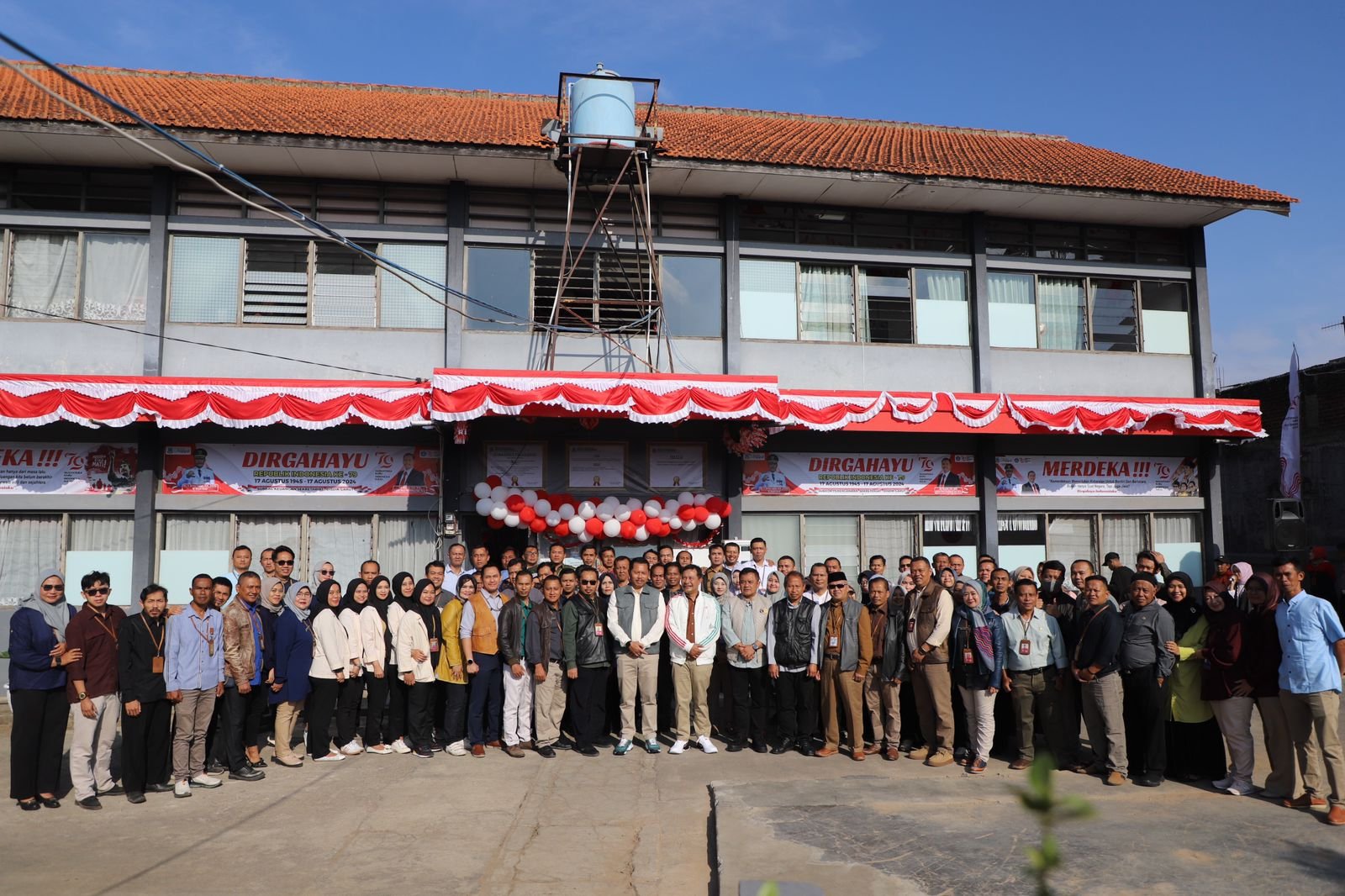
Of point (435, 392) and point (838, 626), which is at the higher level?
point (435, 392)

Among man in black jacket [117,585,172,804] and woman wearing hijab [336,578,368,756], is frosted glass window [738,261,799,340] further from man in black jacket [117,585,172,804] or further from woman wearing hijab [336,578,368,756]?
man in black jacket [117,585,172,804]

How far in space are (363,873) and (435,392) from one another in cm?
659

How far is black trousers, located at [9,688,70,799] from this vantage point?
7.62 meters

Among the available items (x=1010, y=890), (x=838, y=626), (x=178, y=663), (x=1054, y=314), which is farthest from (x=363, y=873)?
(x=1054, y=314)

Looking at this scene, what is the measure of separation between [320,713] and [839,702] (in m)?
5.24

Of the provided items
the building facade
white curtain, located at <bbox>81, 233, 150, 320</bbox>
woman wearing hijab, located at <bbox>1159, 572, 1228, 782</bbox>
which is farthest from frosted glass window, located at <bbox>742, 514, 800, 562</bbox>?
white curtain, located at <bbox>81, 233, 150, 320</bbox>

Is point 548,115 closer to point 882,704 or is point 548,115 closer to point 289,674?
point 289,674

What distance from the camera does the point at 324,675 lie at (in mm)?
9234

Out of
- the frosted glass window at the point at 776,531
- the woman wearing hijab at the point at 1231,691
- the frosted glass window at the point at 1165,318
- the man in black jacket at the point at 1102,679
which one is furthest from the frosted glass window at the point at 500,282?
the frosted glass window at the point at 1165,318

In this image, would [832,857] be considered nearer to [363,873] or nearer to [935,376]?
[363,873]

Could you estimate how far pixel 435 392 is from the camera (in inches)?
460

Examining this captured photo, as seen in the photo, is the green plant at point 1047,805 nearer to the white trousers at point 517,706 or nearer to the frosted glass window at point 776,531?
the white trousers at point 517,706

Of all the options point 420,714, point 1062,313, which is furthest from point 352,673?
point 1062,313

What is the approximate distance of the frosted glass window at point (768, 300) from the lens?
14.4 metres
